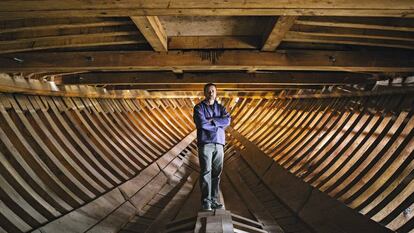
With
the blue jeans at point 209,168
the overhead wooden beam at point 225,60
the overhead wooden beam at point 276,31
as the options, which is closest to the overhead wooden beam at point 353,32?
the overhead wooden beam at point 276,31

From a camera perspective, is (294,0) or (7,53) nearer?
(294,0)

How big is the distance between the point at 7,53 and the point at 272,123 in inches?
215

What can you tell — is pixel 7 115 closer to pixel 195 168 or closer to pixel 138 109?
pixel 195 168

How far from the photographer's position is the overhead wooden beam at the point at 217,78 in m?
5.71

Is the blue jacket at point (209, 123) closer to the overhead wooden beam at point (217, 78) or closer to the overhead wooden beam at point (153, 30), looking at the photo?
the overhead wooden beam at point (153, 30)

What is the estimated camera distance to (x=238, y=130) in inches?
353

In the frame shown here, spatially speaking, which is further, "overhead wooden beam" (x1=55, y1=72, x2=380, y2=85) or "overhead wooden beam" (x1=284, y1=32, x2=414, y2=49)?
"overhead wooden beam" (x1=55, y1=72, x2=380, y2=85)

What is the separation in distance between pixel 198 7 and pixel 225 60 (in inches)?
66.9

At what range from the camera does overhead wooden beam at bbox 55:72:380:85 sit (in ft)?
18.7

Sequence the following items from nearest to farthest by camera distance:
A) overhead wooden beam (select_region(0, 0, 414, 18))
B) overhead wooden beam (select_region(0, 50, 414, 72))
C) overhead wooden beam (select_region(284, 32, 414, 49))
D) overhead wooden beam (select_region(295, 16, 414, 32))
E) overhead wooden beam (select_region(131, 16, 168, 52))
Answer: overhead wooden beam (select_region(0, 0, 414, 18)), overhead wooden beam (select_region(131, 16, 168, 52)), overhead wooden beam (select_region(295, 16, 414, 32)), overhead wooden beam (select_region(284, 32, 414, 49)), overhead wooden beam (select_region(0, 50, 414, 72))

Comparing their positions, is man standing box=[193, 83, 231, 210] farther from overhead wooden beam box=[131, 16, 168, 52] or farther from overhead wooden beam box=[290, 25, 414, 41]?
overhead wooden beam box=[290, 25, 414, 41]

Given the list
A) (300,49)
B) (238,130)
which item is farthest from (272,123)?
(300,49)

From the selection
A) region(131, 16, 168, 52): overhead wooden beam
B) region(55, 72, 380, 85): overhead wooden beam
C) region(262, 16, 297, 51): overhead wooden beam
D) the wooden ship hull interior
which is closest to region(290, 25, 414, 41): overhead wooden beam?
the wooden ship hull interior

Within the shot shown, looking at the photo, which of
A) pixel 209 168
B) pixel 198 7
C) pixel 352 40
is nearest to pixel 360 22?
pixel 352 40
